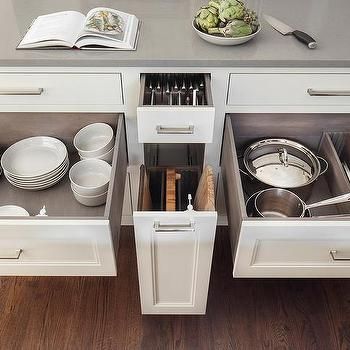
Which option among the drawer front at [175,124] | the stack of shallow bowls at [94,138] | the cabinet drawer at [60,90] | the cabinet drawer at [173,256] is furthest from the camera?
the stack of shallow bowls at [94,138]

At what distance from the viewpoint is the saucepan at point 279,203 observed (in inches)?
43.8

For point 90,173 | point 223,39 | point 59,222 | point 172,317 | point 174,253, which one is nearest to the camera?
point 59,222

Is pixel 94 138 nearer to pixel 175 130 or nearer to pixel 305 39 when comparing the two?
pixel 175 130

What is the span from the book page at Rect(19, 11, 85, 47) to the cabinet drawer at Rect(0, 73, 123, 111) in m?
0.09

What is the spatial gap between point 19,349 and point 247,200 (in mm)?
841

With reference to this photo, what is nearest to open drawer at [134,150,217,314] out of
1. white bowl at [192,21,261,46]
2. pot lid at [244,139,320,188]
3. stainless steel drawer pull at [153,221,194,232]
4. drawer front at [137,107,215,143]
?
stainless steel drawer pull at [153,221,194,232]

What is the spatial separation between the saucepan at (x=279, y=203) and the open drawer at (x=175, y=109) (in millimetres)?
239

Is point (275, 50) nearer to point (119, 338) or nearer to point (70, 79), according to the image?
point (70, 79)

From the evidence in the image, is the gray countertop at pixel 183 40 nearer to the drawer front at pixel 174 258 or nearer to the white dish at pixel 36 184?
the white dish at pixel 36 184

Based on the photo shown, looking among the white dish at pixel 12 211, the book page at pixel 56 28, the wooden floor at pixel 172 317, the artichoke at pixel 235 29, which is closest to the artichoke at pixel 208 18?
the artichoke at pixel 235 29

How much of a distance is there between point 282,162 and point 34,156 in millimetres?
781

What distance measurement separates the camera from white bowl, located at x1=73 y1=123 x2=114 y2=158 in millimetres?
1221

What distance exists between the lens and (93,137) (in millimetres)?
1250

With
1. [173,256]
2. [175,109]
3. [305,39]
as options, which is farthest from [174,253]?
[305,39]
